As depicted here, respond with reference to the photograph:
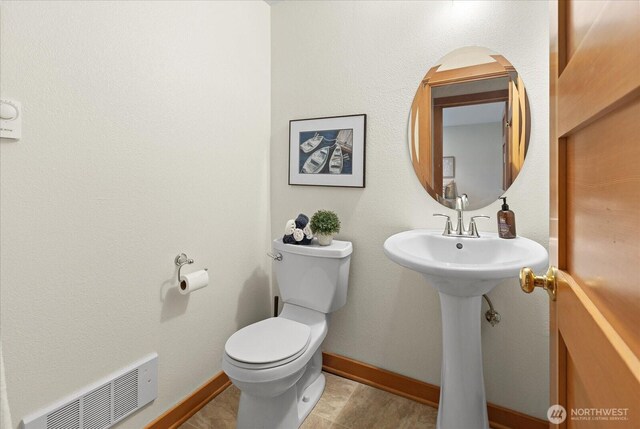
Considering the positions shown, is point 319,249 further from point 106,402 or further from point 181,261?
point 106,402

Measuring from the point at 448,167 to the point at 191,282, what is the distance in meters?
1.36

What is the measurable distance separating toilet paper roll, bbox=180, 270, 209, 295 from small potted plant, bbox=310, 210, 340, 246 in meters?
0.61

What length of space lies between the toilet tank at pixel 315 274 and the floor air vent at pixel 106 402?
721mm

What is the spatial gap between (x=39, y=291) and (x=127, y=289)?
29cm

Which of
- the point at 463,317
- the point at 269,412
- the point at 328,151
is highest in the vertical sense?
the point at 328,151

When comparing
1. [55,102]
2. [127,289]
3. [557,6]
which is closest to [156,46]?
[55,102]

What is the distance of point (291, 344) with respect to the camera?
1.39 meters

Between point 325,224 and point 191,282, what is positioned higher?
point 325,224

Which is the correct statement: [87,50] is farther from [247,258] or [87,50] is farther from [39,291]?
[247,258]

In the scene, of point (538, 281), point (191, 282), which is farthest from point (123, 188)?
point (538, 281)

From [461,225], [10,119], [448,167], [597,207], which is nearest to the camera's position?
[597,207]

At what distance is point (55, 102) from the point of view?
1073 mm

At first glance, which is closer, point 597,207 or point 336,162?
point 597,207

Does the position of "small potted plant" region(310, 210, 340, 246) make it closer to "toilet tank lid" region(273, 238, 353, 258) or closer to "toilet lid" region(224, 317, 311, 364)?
"toilet tank lid" region(273, 238, 353, 258)
